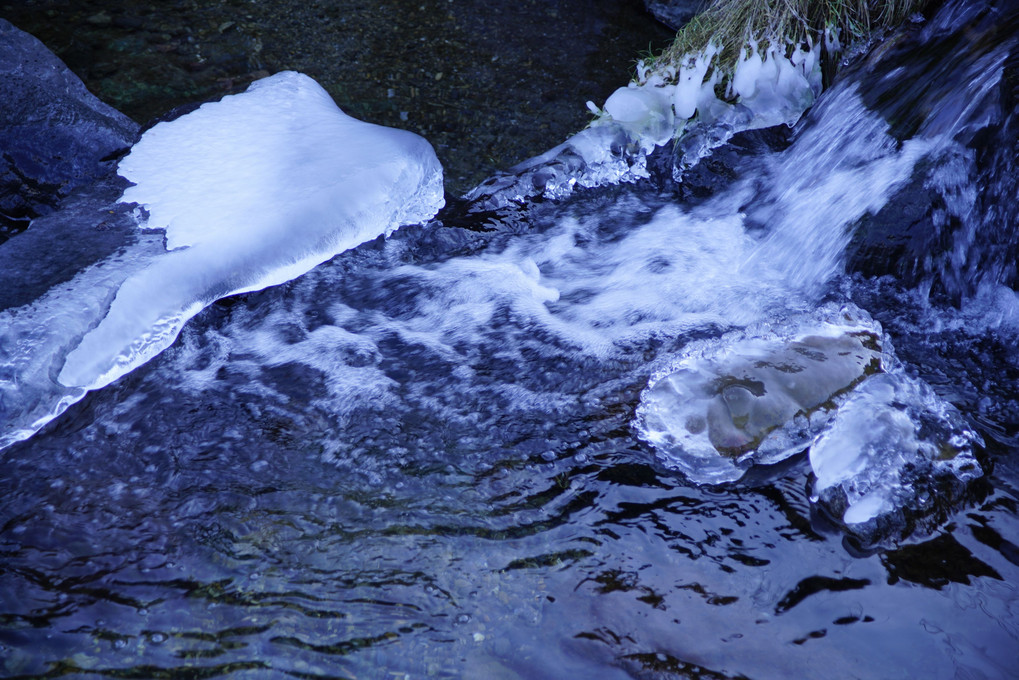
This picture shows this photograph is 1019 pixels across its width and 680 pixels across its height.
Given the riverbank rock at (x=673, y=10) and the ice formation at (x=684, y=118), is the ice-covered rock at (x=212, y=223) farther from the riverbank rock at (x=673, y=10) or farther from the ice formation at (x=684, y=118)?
the riverbank rock at (x=673, y=10)

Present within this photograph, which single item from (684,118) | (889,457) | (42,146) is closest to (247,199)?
(42,146)

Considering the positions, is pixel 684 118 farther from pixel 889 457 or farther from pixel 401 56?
pixel 889 457

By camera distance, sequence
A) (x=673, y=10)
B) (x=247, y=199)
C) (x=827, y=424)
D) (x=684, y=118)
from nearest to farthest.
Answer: (x=827, y=424), (x=247, y=199), (x=684, y=118), (x=673, y=10)

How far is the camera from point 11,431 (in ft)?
8.91

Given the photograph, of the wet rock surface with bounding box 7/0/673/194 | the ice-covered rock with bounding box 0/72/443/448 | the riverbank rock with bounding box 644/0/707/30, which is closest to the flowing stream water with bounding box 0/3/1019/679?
the ice-covered rock with bounding box 0/72/443/448

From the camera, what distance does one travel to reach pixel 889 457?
245cm

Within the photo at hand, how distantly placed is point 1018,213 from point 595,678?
266 centimetres

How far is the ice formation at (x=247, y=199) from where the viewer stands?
313cm

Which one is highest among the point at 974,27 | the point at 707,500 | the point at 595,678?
the point at 974,27

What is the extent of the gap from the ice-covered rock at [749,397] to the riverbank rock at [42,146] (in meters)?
3.24

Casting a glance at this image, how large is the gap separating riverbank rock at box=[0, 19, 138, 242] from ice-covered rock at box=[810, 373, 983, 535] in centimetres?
380

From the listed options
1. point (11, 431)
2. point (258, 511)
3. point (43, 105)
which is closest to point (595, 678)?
point (258, 511)

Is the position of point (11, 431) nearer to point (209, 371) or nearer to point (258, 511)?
point (209, 371)

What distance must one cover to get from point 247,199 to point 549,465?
2.15m
